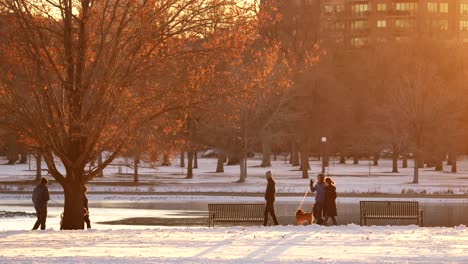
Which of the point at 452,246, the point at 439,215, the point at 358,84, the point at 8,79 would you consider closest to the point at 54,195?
the point at 439,215

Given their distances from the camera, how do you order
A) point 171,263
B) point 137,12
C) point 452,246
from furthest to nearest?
point 137,12 → point 452,246 → point 171,263

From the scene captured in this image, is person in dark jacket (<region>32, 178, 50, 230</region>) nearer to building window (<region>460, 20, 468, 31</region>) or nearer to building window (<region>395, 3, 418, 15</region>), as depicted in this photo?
building window (<region>395, 3, 418, 15</region>)

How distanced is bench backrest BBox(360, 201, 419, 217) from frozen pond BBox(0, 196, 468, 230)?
3.60ft

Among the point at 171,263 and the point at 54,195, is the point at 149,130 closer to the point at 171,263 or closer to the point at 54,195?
the point at 171,263

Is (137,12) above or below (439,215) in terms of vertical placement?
above

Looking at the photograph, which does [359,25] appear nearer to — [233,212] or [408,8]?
[408,8]

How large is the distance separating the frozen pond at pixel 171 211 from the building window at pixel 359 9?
139126mm

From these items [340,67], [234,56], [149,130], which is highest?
[340,67]

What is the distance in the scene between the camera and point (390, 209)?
3297 cm

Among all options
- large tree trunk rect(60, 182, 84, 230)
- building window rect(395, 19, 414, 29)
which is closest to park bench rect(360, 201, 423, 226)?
large tree trunk rect(60, 182, 84, 230)

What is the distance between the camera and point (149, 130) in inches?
1110

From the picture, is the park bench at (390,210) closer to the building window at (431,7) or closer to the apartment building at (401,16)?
the apartment building at (401,16)

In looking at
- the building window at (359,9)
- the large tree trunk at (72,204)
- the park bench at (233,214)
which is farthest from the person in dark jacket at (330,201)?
the building window at (359,9)

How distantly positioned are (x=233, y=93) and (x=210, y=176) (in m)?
46.8
